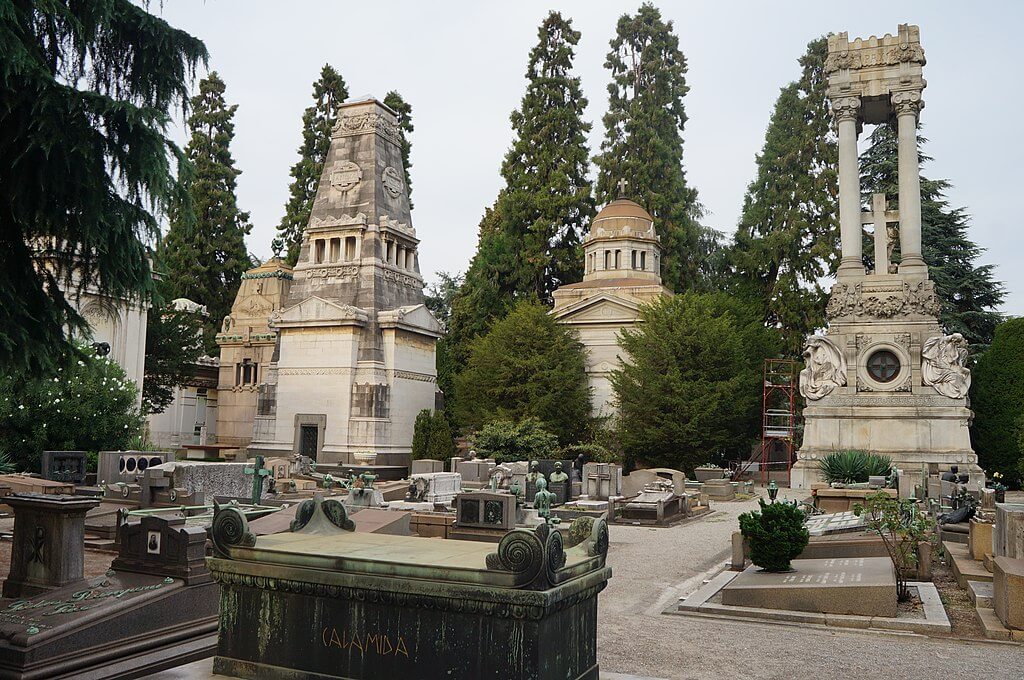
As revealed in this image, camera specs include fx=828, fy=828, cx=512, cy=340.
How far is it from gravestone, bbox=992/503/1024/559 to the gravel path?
5.24 feet

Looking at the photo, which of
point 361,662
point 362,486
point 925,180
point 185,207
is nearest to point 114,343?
point 362,486

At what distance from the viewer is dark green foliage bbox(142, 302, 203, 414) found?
32656mm

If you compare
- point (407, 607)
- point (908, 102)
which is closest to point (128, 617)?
point (407, 607)

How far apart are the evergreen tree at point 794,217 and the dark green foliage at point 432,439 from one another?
17529 mm

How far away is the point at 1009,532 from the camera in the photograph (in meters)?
8.64

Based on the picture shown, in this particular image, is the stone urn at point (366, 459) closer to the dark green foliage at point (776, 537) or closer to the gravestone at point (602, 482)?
the gravestone at point (602, 482)

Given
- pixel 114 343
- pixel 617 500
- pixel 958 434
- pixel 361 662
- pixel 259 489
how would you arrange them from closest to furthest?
pixel 361 662 < pixel 259 489 < pixel 617 500 < pixel 958 434 < pixel 114 343

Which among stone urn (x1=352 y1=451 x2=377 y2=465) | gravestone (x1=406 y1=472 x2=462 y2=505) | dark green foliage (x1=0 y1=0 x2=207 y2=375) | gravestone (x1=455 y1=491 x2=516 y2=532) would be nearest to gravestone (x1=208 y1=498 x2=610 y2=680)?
dark green foliage (x1=0 y1=0 x2=207 y2=375)

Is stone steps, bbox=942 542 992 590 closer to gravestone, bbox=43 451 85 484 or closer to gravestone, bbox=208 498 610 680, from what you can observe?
gravestone, bbox=208 498 610 680

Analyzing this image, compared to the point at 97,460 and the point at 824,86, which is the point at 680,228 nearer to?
the point at 824,86

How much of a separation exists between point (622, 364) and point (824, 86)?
65.8 ft

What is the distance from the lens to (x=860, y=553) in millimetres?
10883

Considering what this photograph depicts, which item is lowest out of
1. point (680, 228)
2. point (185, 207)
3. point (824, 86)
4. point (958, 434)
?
point (958, 434)

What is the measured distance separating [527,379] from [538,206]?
10869 millimetres
